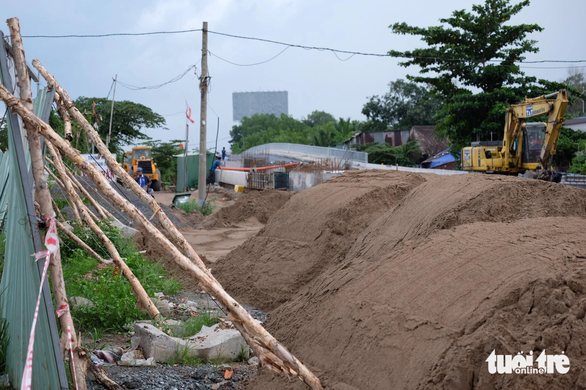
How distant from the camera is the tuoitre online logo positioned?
9.25 ft

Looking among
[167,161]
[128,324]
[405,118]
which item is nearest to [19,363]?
[128,324]

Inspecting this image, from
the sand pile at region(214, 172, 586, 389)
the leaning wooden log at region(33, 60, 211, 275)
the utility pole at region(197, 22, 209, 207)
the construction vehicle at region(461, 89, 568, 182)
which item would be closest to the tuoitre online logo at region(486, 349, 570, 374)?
the sand pile at region(214, 172, 586, 389)

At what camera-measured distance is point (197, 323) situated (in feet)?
18.1

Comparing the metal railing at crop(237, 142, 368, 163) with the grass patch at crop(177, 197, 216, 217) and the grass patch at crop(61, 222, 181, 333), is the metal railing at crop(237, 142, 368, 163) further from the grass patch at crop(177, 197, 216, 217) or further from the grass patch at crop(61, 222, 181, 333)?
the grass patch at crop(61, 222, 181, 333)

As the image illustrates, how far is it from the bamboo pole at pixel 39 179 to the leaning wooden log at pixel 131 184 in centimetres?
34

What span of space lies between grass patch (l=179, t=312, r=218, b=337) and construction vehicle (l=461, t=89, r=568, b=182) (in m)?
11.2

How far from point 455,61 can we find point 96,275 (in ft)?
62.1

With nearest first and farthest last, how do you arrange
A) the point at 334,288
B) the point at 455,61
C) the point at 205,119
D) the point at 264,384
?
the point at 264,384
the point at 334,288
the point at 205,119
the point at 455,61

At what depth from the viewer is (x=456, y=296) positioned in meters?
3.60

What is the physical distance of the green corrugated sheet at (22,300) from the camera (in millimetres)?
3053

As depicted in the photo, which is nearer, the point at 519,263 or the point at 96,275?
the point at 519,263

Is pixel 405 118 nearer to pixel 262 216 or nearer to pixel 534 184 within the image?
pixel 262 216

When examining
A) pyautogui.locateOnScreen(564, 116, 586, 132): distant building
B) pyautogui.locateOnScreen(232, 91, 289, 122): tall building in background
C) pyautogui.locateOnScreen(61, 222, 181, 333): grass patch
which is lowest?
pyautogui.locateOnScreen(61, 222, 181, 333): grass patch

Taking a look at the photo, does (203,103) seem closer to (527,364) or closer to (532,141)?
(532,141)
